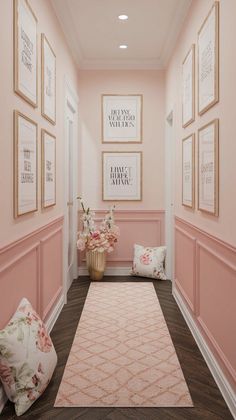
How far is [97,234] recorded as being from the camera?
507 cm

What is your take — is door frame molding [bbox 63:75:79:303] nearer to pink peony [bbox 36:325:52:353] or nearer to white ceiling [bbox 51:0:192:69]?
white ceiling [bbox 51:0:192:69]

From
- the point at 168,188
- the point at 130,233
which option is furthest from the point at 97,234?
the point at 168,188

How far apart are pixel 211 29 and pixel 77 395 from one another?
2.38 meters

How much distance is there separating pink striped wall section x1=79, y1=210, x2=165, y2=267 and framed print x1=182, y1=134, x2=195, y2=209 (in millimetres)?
1710

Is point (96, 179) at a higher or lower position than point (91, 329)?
higher

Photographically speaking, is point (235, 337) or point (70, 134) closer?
point (235, 337)

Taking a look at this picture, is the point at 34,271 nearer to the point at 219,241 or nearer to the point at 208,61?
the point at 219,241

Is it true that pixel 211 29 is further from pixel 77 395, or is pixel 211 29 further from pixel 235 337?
pixel 77 395

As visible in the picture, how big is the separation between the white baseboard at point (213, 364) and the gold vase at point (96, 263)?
1.59 metres

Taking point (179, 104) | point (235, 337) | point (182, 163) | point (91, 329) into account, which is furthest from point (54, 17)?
point (235, 337)

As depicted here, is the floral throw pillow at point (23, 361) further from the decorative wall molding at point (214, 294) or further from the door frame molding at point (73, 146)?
the door frame molding at point (73, 146)

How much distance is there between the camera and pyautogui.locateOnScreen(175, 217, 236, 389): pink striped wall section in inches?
86.4

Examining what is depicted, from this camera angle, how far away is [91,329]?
341 cm

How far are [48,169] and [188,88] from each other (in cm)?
138
